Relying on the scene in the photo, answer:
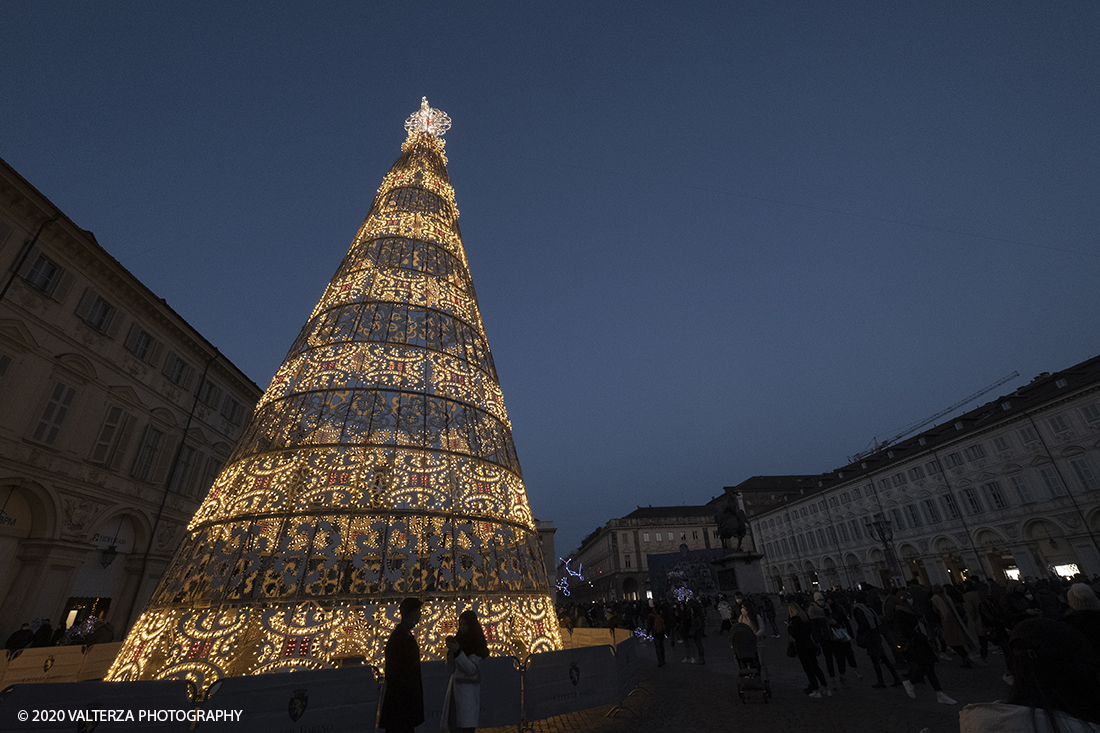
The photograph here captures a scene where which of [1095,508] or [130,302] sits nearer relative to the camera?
[130,302]

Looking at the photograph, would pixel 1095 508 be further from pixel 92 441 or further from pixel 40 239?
pixel 40 239

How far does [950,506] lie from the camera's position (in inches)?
1396

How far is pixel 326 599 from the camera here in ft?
15.4

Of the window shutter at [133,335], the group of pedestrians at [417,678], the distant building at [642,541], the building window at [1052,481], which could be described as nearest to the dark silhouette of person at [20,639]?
the window shutter at [133,335]

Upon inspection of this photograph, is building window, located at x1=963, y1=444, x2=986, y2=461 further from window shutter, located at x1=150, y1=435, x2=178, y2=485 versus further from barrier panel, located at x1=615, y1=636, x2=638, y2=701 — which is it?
window shutter, located at x1=150, y1=435, x2=178, y2=485

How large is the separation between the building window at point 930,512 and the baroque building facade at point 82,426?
4940 cm

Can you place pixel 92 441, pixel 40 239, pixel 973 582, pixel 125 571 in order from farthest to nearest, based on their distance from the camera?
Result: pixel 125 571 < pixel 92 441 < pixel 40 239 < pixel 973 582

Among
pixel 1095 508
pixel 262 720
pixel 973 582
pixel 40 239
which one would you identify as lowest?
pixel 262 720

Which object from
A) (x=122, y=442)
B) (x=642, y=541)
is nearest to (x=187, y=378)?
(x=122, y=442)

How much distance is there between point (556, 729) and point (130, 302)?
19.0 meters

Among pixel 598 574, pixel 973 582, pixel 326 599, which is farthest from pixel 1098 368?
pixel 598 574

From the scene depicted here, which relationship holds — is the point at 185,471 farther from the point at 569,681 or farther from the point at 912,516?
the point at 912,516

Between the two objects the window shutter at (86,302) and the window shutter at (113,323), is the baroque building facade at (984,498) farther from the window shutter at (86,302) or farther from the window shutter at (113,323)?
the window shutter at (86,302)

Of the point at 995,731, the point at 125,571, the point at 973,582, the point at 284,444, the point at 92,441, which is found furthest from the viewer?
the point at 125,571
